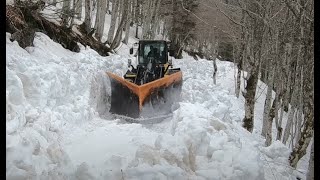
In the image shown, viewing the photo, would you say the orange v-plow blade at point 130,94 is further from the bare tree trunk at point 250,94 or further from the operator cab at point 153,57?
the bare tree trunk at point 250,94

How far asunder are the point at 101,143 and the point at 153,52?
7.63m

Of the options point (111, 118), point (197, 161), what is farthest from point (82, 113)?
point (197, 161)

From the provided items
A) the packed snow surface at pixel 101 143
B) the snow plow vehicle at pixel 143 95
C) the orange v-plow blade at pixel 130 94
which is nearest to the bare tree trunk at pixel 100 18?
the snow plow vehicle at pixel 143 95

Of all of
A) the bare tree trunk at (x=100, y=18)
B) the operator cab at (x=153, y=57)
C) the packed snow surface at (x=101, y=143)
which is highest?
the bare tree trunk at (x=100, y=18)

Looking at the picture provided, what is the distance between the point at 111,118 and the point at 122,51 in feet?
57.1

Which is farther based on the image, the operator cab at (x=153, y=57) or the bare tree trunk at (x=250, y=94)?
the operator cab at (x=153, y=57)

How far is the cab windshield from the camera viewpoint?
1429cm

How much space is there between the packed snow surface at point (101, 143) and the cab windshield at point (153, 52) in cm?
413

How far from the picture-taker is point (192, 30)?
37656 millimetres

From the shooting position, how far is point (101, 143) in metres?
7.16

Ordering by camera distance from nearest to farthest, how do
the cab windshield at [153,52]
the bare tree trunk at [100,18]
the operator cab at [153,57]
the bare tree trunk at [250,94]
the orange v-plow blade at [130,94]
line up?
the orange v-plow blade at [130,94] < the bare tree trunk at [250,94] < the operator cab at [153,57] < the cab windshield at [153,52] < the bare tree trunk at [100,18]

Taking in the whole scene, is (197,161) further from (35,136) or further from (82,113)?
(82,113)

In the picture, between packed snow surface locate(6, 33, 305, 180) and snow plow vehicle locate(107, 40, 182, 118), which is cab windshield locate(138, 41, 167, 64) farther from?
packed snow surface locate(6, 33, 305, 180)

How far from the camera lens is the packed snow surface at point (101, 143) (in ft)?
16.2
